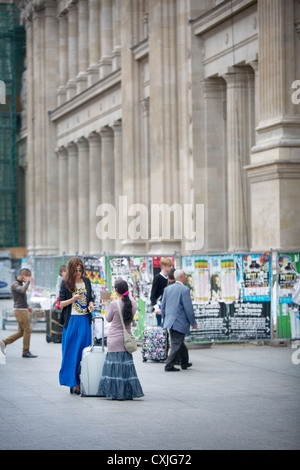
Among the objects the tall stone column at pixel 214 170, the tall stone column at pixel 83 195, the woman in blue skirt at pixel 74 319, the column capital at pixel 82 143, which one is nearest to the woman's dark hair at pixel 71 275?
the woman in blue skirt at pixel 74 319

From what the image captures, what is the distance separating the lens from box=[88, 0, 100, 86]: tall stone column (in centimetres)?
4356

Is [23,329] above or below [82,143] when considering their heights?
below

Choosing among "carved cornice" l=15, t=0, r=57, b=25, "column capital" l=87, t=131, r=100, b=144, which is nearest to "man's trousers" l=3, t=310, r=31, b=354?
"column capital" l=87, t=131, r=100, b=144

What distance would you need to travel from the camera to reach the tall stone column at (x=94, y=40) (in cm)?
4356

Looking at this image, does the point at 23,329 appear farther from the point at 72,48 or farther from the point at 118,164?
the point at 72,48

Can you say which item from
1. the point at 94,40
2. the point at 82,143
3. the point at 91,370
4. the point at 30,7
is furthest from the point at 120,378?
the point at 30,7

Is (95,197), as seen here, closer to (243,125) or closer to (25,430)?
(243,125)

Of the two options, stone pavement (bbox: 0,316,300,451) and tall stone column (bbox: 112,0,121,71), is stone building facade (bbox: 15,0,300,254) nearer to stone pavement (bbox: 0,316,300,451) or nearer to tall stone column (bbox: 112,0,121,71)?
tall stone column (bbox: 112,0,121,71)

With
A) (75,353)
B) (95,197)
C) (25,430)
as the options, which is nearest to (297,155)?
(75,353)

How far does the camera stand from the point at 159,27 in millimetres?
29578

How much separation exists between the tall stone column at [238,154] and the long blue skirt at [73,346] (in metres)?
13.2

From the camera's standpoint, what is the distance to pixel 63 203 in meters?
50.1

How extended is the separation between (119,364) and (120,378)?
183mm
